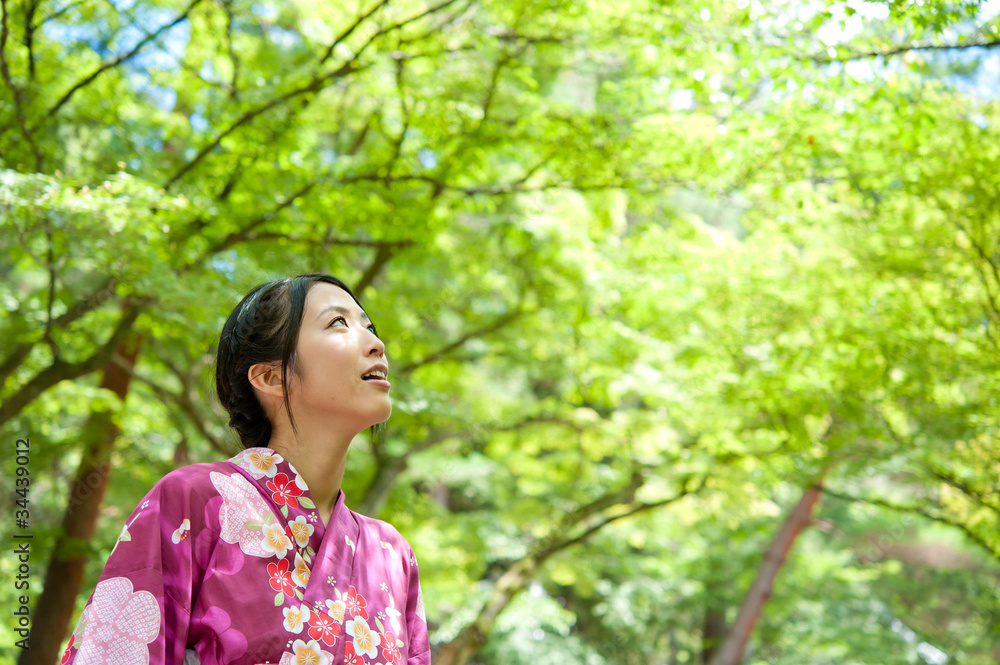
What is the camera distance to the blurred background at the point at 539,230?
3785 mm

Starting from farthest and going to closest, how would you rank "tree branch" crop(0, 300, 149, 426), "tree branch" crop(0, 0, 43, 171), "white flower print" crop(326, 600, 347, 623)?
"tree branch" crop(0, 300, 149, 426), "tree branch" crop(0, 0, 43, 171), "white flower print" crop(326, 600, 347, 623)

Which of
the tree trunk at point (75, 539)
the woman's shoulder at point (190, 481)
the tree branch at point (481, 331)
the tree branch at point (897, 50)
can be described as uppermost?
the tree branch at point (897, 50)

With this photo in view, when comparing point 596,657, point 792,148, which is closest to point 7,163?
point 792,148

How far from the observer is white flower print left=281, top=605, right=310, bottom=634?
3.82 feet

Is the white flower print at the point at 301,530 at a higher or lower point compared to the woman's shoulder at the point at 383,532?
higher

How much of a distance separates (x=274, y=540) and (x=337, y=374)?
0.31m

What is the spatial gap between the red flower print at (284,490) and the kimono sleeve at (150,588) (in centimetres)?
15

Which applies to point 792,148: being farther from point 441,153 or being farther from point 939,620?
point 939,620

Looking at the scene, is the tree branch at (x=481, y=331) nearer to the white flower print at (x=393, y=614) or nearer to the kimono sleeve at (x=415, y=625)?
the kimono sleeve at (x=415, y=625)

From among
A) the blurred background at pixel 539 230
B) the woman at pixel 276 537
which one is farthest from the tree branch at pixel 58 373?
the woman at pixel 276 537

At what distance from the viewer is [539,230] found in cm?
632

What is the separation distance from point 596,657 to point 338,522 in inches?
408

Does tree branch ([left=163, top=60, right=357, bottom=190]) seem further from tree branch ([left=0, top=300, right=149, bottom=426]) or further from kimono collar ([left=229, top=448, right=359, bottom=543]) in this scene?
kimono collar ([left=229, top=448, right=359, bottom=543])

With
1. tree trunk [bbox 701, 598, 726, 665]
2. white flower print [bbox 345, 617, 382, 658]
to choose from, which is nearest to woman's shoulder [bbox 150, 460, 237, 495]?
white flower print [bbox 345, 617, 382, 658]
